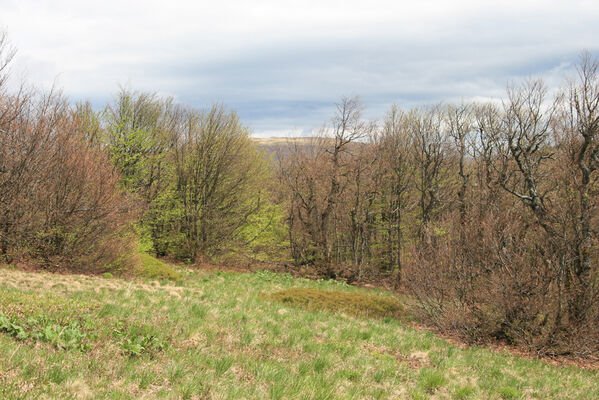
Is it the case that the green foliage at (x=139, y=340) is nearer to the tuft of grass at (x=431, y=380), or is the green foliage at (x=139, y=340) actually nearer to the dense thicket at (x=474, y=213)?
the tuft of grass at (x=431, y=380)

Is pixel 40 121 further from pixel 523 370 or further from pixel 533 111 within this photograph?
pixel 533 111

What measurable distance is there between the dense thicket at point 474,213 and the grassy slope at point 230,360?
7.15ft

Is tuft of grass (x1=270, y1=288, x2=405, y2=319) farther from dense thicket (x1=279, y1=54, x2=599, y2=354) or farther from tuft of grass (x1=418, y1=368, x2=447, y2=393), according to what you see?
tuft of grass (x1=418, y1=368, x2=447, y2=393)

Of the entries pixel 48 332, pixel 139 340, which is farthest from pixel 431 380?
pixel 48 332

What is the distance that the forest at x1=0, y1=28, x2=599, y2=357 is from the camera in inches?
460

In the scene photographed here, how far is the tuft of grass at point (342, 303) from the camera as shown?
13227 millimetres

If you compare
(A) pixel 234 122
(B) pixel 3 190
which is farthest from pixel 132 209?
(A) pixel 234 122

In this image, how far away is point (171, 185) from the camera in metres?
28.5

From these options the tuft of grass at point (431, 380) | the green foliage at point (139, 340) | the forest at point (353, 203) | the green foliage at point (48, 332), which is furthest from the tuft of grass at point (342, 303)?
the green foliage at point (48, 332)

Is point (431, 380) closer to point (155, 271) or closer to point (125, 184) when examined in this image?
point (155, 271)

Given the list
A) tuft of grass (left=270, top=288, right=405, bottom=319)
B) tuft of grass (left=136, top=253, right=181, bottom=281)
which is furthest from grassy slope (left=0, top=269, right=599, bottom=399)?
tuft of grass (left=136, top=253, right=181, bottom=281)

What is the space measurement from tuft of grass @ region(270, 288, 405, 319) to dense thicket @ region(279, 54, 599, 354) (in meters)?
1.29

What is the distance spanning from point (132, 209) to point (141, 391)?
16.1 m

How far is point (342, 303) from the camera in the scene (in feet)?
46.1
